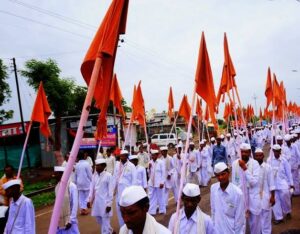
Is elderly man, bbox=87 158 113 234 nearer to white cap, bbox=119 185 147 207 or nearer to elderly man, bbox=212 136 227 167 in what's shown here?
white cap, bbox=119 185 147 207

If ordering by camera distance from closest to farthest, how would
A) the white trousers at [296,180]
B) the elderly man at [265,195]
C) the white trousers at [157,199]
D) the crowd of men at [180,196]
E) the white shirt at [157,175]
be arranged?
the crowd of men at [180,196] → the elderly man at [265,195] → the white trousers at [157,199] → the white shirt at [157,175] → the white trousers at [296,180]

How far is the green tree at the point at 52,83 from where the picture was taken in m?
24.5

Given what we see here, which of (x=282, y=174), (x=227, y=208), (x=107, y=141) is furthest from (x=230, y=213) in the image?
(x=107, y=141)

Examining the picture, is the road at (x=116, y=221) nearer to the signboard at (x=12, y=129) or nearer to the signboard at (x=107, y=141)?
the signboard at (x=107, y=141)

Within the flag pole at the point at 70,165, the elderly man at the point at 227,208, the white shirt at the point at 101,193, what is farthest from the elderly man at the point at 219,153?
the flag pole at the point at 70,165

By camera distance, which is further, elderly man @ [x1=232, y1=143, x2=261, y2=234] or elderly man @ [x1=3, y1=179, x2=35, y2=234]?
elderly man @ [x1=232, y1=143, x2=261, y2=234]

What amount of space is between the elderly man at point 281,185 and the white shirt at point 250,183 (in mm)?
1718

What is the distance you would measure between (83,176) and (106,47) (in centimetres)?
780

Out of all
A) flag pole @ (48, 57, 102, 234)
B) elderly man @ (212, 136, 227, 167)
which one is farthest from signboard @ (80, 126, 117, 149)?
flag pole @ (48, 57, 102, 234)

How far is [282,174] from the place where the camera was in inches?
324

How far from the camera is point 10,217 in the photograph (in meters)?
4.74

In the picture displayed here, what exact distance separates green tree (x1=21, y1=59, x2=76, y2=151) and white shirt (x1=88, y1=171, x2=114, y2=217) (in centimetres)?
1692

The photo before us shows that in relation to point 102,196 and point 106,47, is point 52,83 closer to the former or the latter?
point 102,196

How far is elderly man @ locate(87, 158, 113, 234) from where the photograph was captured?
7355 millimetres
